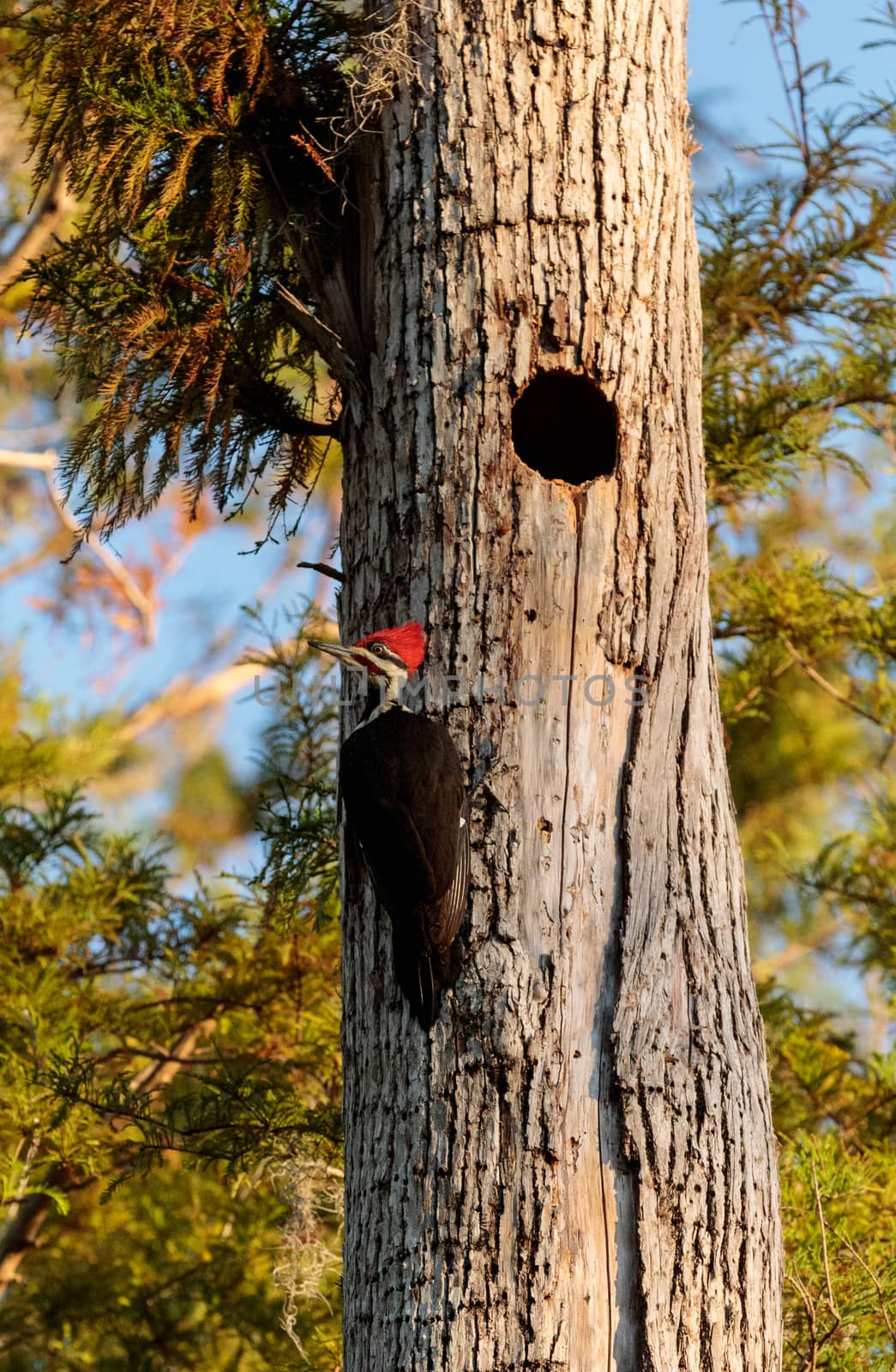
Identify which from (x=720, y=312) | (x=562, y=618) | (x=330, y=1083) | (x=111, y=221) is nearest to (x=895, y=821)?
(x=720, y=312)

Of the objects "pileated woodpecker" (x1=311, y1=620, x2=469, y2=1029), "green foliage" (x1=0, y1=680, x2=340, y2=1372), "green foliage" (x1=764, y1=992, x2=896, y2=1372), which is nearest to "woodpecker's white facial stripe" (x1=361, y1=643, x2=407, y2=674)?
"pileated woodpecker" (x1=311, y1=620, x2=469, y2=1029)

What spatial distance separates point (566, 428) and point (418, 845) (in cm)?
121

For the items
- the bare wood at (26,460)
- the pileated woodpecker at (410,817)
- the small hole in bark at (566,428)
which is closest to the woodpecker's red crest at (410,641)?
the pileated woodpecker at (410,817)

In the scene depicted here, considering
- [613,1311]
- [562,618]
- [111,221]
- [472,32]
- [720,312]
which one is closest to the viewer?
[613,1311]

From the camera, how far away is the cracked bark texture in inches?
96.1

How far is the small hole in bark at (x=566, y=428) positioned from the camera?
302 centimetres

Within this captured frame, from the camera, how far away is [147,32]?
3236mm

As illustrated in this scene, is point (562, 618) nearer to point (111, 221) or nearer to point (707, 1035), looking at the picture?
point (707, 1035)

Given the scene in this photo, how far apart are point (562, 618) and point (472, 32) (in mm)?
1383

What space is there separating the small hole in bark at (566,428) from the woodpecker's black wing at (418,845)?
683mm

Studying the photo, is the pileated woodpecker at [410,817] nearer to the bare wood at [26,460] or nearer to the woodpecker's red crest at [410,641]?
the woodpecker's red crest at [410,641]

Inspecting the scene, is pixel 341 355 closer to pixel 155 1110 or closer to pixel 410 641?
pixel 410 641

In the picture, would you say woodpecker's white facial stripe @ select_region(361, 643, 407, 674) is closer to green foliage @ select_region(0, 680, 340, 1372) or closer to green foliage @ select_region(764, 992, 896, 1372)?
green foliage @ select_region(0, 680, 340, 1372)

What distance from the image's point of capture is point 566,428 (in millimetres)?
3404
